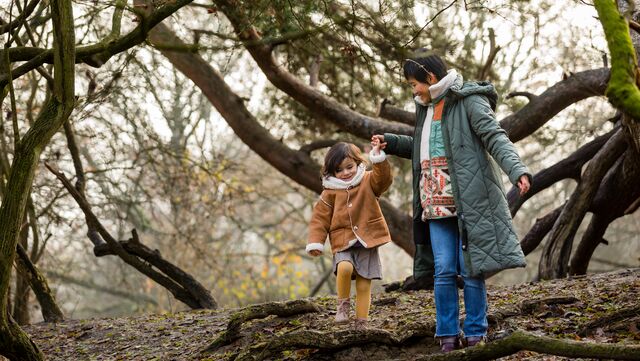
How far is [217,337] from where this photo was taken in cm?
594

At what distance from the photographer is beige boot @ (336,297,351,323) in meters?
5.41

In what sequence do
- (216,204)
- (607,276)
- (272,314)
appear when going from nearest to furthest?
(272,314) → (607,276) → (216,204)

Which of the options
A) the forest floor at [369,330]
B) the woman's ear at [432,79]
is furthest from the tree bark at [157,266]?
the woman's ear at [432,79]

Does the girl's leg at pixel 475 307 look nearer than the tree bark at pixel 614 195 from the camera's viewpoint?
Yes

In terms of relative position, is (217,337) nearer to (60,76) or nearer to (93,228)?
(60,76)

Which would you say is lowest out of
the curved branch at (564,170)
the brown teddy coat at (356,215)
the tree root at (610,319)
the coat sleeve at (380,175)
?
the tree root at (610,319)

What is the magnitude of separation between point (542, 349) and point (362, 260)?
1945mm

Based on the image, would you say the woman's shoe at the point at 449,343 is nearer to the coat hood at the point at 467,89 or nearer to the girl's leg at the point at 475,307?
the girl's leg at the point at 475,307

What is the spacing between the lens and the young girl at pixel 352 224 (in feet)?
17.3

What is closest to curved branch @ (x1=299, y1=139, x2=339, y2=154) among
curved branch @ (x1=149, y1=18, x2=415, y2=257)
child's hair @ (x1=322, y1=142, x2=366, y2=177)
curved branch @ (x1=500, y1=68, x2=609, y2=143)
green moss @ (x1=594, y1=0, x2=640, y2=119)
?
curved branch @ (x1=149, y1=18, x2=415, y2=257)

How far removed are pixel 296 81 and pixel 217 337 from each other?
420 centimetres

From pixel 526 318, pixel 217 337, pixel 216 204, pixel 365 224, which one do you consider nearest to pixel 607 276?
pixel 526 318

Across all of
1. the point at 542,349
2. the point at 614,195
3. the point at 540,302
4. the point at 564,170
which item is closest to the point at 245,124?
the point at 564,170

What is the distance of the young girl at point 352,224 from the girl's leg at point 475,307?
896mm
